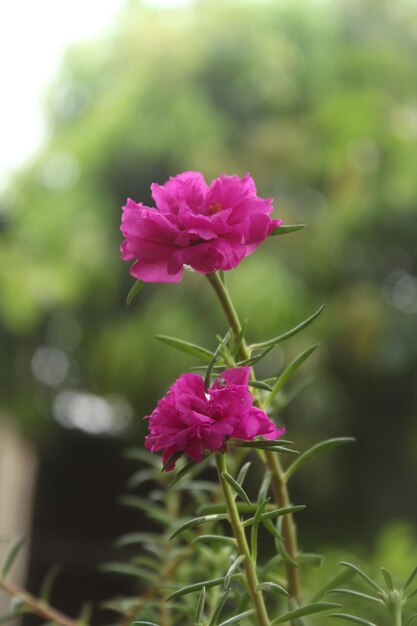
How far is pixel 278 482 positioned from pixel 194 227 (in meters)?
0.10

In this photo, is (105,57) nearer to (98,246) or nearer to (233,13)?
(233,13)

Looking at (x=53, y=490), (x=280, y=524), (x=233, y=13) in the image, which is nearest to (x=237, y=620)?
(x=280, y=524)

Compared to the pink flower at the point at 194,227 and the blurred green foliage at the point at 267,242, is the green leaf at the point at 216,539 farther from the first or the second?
the blurred green foliage at the point at 267,242

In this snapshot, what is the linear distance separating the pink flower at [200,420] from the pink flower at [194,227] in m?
0.03

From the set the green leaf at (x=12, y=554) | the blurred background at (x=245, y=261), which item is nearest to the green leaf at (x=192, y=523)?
the green leaf at (x=12, y=554)

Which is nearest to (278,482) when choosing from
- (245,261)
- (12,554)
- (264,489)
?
(264,489)

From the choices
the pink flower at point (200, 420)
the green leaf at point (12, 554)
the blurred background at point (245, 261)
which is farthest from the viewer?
the blurred background at point (245, 261)

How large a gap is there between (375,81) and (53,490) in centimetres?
171

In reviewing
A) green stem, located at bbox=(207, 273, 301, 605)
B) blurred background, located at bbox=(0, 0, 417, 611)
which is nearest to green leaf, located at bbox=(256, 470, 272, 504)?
green stem, located at bbox=(207, 273, 301, 605)

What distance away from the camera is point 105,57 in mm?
2855

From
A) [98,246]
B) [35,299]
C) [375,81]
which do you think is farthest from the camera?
[375,81]

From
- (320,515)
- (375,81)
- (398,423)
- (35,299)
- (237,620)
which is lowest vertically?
(320,515)

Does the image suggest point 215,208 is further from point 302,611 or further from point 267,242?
point 267,242

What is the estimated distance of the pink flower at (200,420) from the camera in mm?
217
